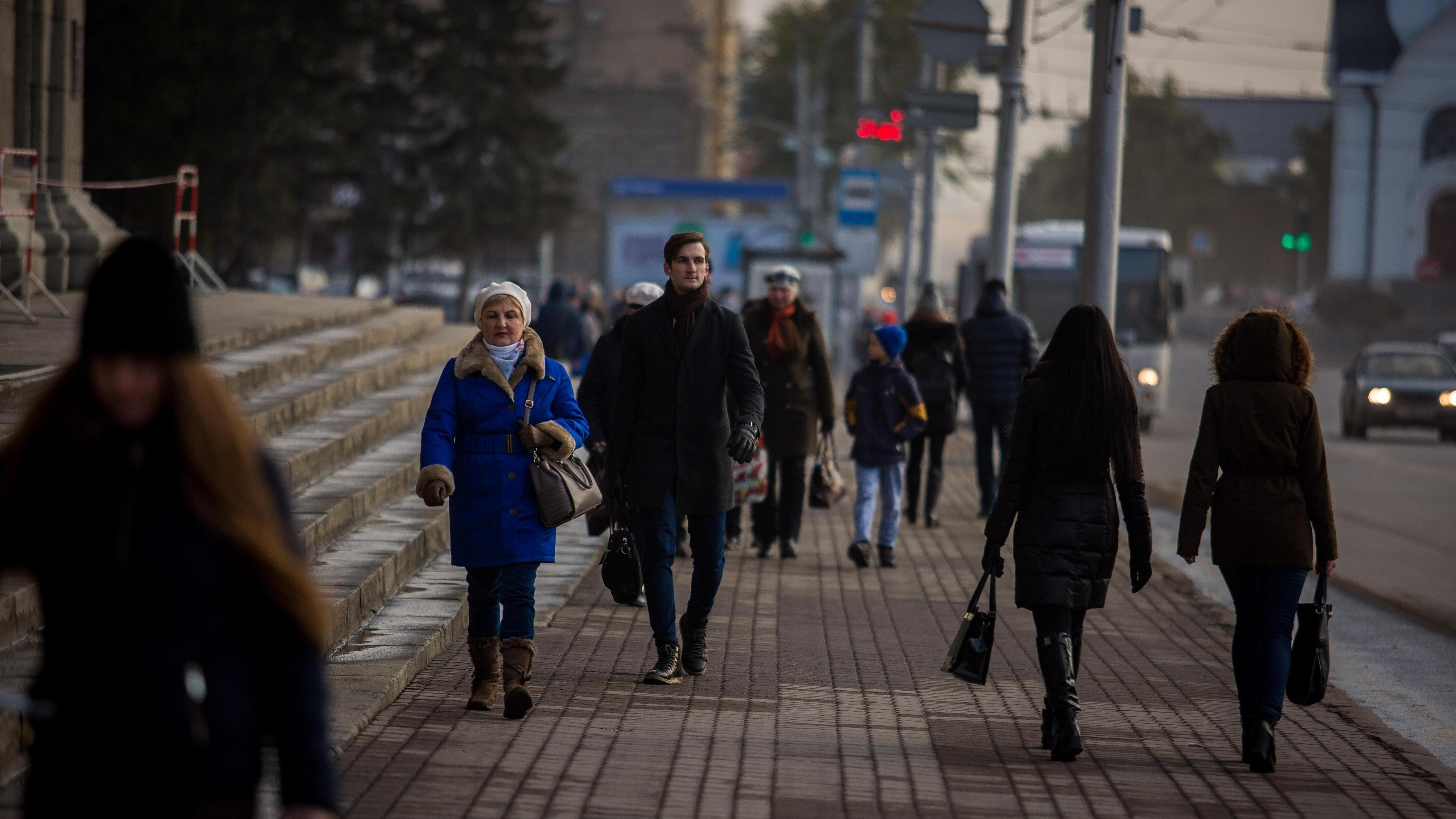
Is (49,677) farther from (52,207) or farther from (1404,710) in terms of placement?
(52,207)

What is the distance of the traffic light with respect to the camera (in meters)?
25.5

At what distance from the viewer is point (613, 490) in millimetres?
6844

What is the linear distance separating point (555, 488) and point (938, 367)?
7.19 meters

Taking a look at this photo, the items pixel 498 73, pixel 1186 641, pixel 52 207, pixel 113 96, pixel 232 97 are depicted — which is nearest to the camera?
pixel 1186 641

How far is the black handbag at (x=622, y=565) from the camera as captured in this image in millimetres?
6809

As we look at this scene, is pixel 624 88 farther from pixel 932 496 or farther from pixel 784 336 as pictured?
pixel 784 336

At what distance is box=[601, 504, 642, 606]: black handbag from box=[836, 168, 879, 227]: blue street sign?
20.1 m

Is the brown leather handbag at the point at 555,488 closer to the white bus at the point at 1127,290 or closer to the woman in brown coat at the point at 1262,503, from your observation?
the woman in brown coat at the point at 1262,503

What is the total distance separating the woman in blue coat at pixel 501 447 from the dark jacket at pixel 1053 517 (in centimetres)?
154

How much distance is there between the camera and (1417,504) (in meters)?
16.4

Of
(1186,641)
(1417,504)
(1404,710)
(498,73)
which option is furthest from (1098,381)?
(498,73)

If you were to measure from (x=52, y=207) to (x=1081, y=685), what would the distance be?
12249mm

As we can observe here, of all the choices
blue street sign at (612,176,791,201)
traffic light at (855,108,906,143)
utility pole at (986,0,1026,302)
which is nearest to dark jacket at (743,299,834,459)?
utility pole at (986,0,1026,302)

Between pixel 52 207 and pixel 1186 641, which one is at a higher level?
pixel 52 207
